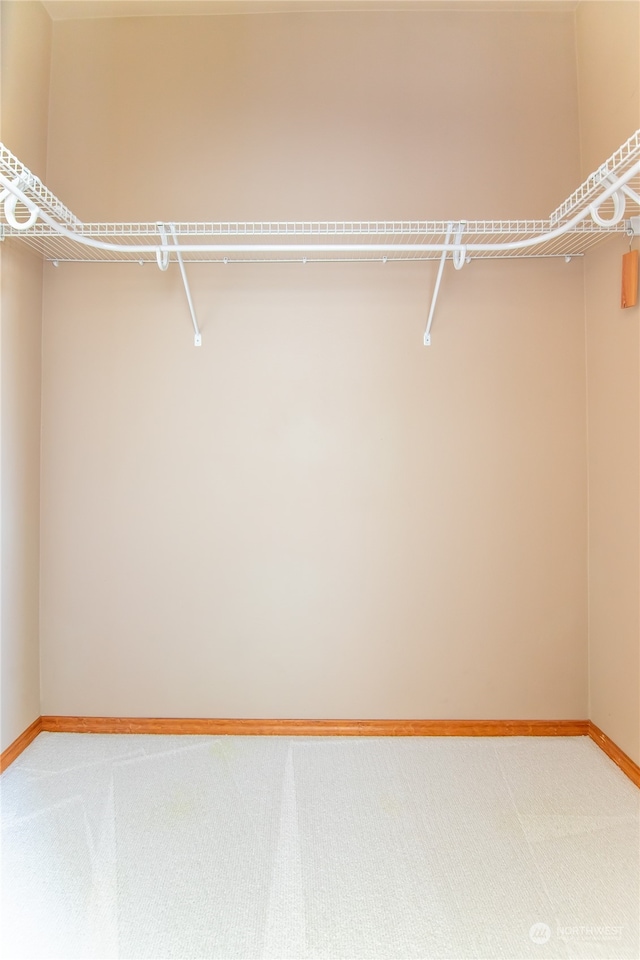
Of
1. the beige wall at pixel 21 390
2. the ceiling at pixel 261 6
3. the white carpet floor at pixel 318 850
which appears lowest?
the white carpet floor at pixel 318 850

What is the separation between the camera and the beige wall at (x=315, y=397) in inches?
91.6

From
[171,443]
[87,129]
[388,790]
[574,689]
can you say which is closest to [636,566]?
[574,689]

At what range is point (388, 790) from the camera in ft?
6.47

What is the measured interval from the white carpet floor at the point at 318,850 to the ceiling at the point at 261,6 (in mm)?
3074

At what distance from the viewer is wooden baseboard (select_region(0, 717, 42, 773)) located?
6.88 ft

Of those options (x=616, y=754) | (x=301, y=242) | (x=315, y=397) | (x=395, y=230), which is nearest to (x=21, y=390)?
(x=315, y=397)

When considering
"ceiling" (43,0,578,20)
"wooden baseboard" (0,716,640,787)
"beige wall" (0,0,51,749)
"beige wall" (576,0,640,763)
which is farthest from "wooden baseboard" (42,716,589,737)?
"ceiling" (43,0,578,20)

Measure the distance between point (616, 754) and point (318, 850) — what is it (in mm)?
1239

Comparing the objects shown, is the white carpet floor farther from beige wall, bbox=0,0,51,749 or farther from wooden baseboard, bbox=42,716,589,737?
beige wall, bbox=0,0,51,749

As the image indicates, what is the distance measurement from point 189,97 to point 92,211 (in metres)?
0.64

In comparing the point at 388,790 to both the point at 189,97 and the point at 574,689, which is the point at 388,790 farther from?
the point at 189,97

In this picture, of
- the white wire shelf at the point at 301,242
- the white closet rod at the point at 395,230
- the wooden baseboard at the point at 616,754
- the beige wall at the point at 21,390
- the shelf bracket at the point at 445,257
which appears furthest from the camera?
the white wire shelf at the point at 301,242

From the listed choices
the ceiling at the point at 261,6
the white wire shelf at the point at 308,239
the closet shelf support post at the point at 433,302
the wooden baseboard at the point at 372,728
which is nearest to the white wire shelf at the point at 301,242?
the white wire shelf at the point at 308,239

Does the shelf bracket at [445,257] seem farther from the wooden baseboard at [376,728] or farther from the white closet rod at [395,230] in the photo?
the wooden baseboard at [376,728]
